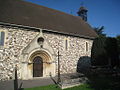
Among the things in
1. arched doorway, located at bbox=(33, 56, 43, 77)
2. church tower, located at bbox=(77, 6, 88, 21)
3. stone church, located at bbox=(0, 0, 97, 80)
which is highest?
church tower, located at bbox=(77, 6, 88, 21)

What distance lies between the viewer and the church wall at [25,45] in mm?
11680

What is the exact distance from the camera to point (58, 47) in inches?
601

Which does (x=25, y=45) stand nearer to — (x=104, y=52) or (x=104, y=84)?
(x=104, y=84)

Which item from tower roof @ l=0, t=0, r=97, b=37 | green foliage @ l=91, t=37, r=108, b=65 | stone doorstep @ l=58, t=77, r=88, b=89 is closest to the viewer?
stone doorstep @ l=58, t=77, r=88, b=89

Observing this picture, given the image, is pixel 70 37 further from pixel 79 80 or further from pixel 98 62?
pixel 79 80

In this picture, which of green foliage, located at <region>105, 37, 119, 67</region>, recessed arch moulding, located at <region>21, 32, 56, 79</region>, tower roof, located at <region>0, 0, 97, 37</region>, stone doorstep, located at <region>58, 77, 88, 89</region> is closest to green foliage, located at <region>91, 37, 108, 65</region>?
green foliage, located at <region>105, 37, 119, 67</region>

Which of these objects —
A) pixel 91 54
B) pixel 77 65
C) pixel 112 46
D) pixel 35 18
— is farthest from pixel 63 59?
pixel 112 46

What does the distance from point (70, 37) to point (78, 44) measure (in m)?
1.89

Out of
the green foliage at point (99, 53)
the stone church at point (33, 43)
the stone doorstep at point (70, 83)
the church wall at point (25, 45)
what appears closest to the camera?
the stone doorstep at point (70, 83)

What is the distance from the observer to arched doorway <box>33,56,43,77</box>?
13414 mm

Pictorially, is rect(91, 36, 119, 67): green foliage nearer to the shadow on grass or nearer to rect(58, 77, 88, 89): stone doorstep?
the shadow on grass

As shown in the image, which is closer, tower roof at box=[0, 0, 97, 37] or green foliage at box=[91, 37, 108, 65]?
tower roof at box=[0, 0, 97, 37]

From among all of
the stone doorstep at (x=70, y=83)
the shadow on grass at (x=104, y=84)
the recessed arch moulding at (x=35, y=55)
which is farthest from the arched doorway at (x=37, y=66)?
the shadow on grass at (x=104, y=84)

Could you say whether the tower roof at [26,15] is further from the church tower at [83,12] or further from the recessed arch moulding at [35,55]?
the church tower at [83,12]
